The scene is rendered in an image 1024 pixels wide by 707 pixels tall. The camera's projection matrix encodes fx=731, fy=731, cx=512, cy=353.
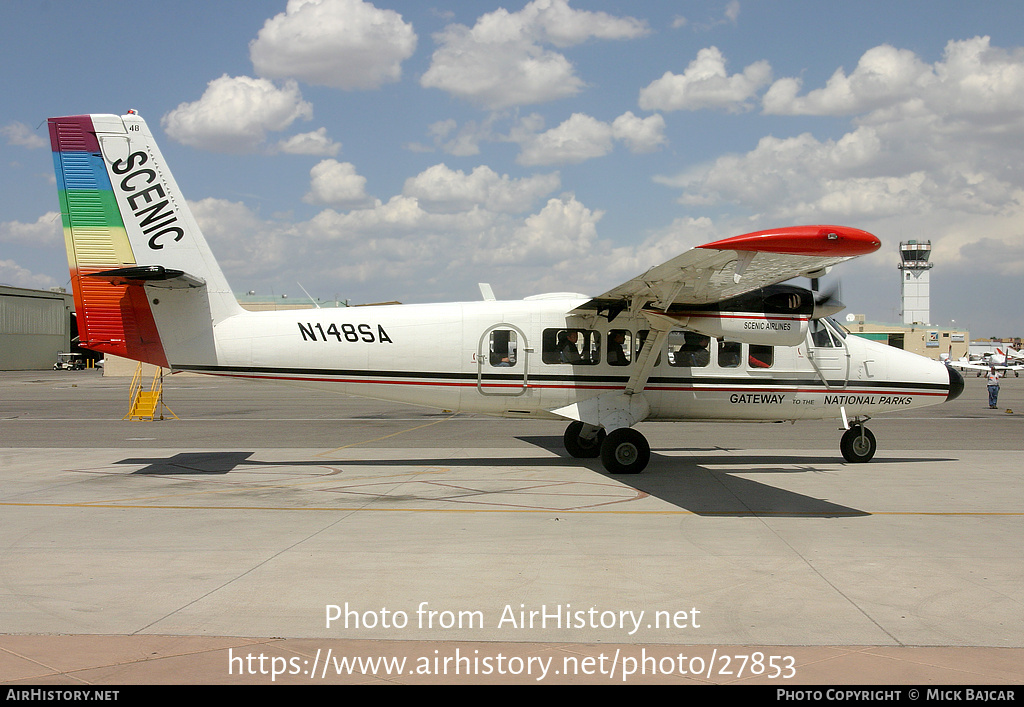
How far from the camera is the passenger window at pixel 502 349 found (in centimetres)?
1307

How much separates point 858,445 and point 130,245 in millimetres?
13720

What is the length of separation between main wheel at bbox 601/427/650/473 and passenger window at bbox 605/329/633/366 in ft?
4.29

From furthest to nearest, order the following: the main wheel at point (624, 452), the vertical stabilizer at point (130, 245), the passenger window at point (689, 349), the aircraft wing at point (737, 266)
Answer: the passenger window at point (689, 349), the main wheel at point (624, 452), the vertical stabilizer at point (130, 245), the aircraft wing at point (737, 266)

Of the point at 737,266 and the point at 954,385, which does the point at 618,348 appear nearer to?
the point at 737,266

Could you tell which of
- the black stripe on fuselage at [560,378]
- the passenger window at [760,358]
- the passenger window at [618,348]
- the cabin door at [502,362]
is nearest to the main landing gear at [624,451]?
the black stripe on fuselage at [560,378]

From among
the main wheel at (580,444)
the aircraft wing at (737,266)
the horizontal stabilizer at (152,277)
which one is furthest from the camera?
the main wheel at (580,444)

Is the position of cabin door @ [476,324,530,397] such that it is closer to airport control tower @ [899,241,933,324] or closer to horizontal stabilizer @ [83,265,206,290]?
horizontal stabilizer @ [83,265,206,290]

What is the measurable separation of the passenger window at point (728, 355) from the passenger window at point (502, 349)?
385 centimetres

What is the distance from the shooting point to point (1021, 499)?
34.7 feet

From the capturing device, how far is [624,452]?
1262 cm

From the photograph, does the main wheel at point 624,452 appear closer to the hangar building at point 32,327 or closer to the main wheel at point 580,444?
the main wheel at point 580,444

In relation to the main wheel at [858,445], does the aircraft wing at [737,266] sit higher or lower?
higher
